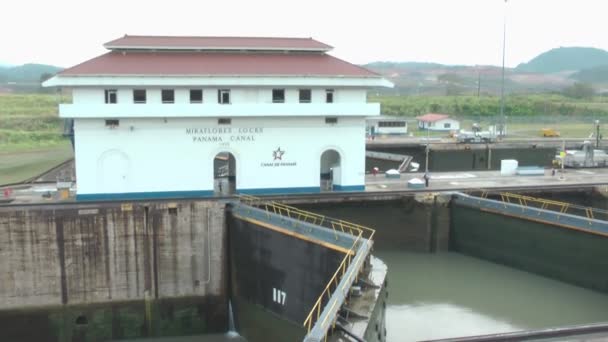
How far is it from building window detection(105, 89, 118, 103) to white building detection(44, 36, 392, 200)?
0.14 feet

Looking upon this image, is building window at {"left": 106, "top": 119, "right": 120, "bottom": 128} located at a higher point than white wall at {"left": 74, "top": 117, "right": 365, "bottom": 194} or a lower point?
higher

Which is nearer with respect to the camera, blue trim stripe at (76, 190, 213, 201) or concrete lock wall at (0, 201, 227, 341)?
concrete lock wall at (0, 201, 227, 341)

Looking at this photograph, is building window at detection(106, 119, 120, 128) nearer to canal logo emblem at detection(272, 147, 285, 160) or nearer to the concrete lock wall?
the concrete lock wall

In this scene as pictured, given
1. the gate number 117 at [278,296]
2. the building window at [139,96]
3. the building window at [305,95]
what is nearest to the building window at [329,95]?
the building window at [305,95]

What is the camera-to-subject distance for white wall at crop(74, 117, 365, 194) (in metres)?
24.2

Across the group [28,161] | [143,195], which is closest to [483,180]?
[143,195]

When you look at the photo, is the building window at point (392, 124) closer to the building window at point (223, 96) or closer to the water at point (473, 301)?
the water at point (473, 301)

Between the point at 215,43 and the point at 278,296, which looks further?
the point at 215,43

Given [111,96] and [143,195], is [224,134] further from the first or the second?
[111,96]

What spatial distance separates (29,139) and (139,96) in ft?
217

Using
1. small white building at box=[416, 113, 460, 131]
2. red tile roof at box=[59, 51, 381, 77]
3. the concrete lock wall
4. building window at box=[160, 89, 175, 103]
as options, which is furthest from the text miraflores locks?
small white building at box=[416, 113, 460, 131]

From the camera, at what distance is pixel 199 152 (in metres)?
25.1

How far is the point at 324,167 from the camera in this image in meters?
30.7

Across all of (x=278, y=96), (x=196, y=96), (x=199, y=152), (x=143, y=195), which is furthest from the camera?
(x=278, y=96)
